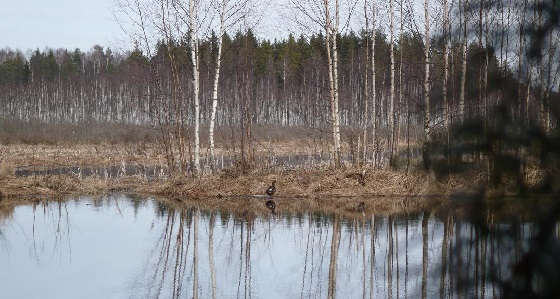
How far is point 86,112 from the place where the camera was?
7881 cm

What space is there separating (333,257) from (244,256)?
1.45 metres

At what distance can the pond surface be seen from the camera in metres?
8.41

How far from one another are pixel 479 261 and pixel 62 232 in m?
8.52

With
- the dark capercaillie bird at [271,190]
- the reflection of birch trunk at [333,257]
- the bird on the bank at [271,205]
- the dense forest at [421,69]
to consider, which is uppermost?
the dense forest at [421,69]

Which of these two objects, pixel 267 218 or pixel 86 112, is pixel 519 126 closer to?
pixel 267 218

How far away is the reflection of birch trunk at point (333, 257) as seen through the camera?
328 inches

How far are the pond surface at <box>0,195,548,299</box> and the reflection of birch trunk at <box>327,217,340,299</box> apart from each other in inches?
0.9

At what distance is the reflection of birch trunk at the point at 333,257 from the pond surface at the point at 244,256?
2 cm

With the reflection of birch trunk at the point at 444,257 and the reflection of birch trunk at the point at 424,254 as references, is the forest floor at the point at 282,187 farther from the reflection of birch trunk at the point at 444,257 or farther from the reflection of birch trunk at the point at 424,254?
the reflection of birch trunk at the point at 444,257

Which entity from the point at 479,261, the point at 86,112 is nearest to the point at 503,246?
→ the point at 479,261

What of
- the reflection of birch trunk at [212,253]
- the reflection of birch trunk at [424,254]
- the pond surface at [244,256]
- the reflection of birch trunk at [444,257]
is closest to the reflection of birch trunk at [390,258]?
the pond surface at [244,256]

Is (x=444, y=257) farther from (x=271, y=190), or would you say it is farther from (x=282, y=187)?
(x=282, y=187)

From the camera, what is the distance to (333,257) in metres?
10.7

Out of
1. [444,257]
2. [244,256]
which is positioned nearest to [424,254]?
[444,257]
